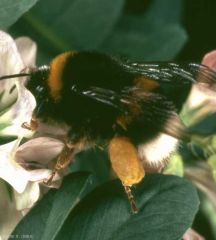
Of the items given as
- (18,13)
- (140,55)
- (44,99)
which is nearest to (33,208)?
(44,99)

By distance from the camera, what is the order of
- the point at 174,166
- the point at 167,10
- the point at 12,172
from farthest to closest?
the point at 167,10, the point at 174,166, the point at 12,172

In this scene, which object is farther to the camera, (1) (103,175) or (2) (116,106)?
(1) (103,175)

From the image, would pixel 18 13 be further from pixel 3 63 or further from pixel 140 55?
pixel 140 55

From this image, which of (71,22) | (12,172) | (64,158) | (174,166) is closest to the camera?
(12,172)

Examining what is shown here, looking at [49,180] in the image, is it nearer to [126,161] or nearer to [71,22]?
[126,161]

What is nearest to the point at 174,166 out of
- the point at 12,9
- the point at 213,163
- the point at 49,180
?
the point at 213,163

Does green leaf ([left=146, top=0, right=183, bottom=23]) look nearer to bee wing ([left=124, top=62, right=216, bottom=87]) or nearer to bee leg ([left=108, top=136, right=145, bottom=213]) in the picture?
bee wing ([left=124, top=62, right=216, bottom=87])

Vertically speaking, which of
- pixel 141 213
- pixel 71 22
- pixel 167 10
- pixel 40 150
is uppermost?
pixel 40 150

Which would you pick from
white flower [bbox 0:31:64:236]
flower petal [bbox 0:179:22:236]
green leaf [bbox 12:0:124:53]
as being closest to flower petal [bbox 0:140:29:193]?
white flower [bbox 0:31:64:236]
